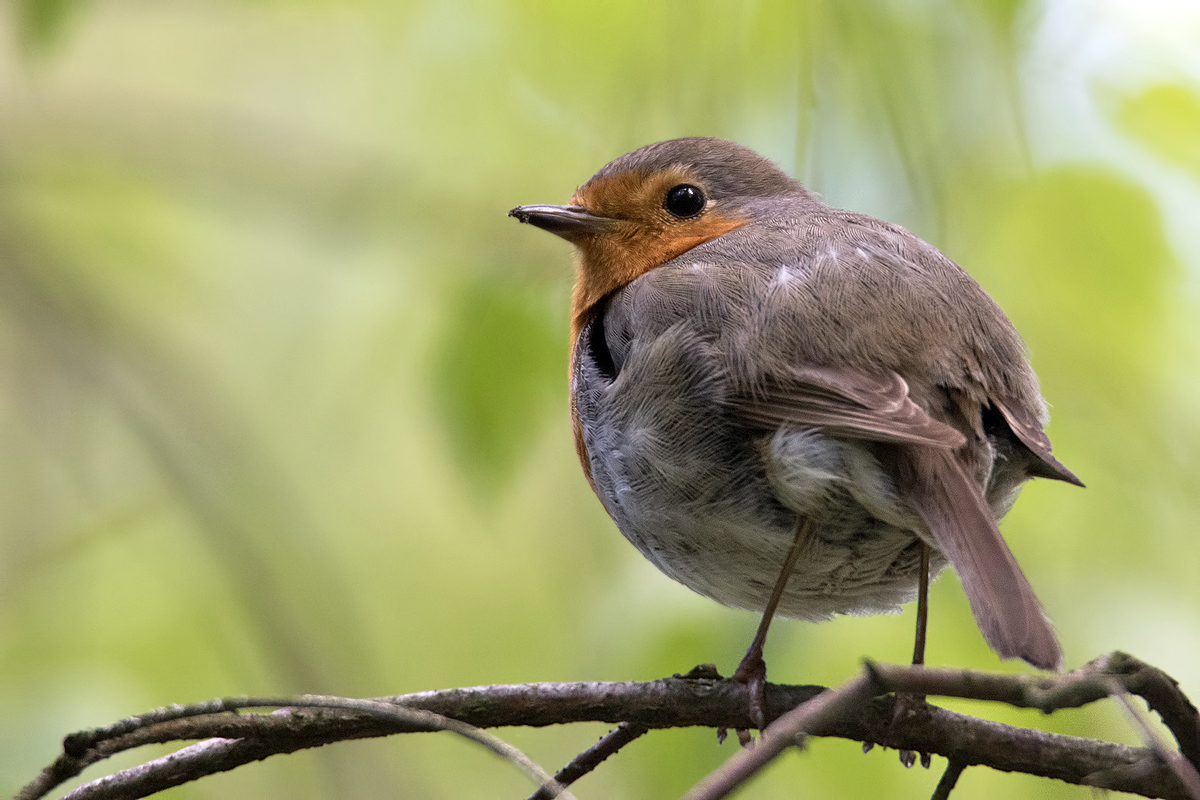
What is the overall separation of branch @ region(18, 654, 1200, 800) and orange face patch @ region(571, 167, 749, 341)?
3.98 ft

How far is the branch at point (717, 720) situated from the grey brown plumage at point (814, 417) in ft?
0.98

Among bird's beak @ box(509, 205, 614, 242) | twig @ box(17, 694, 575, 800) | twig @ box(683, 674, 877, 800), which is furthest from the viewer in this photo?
bird's beak @ box(509, 205, 614, 242)

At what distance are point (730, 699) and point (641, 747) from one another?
50 cm

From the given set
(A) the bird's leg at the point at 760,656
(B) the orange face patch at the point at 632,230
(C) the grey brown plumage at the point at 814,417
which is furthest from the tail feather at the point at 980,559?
(B) the orange face patch at the point at 632,230

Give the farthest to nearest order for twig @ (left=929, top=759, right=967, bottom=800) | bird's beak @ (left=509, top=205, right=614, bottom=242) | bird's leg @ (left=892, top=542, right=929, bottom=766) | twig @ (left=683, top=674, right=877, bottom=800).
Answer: bird's beak @ (left=509, top=205, right=614, bottom=242), bird's leg @ (left=892, top=542, right=929, bottom=766), twig @ (left=929, top=759, right=967, bottom=800), twig @ (left=683, top=674, right=877, bottom=800)

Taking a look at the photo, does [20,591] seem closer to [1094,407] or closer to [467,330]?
[467,330]

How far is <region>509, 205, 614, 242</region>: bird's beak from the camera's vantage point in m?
2.94

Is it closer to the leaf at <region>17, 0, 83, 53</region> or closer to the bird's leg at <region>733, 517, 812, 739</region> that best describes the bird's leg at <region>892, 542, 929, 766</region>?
the bird's leg at <region>733, 517, 812, 739</region>

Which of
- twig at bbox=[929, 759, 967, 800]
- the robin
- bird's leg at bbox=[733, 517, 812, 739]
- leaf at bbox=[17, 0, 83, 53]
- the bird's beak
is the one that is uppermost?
leaf at bbox=[17, 0, 83, 53]

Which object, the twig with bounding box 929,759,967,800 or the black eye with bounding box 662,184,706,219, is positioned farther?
the black eye with bounding box 662,184,706,219

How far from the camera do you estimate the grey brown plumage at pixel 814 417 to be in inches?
81.0

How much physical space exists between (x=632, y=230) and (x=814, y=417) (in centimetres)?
112

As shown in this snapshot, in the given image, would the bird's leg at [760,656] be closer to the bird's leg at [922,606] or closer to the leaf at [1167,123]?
the bird's leg at [922,606]

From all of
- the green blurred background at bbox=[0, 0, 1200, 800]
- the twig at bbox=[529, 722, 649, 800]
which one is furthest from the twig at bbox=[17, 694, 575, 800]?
the green blurred background at bbox=[0, 0, 1200, 800]
